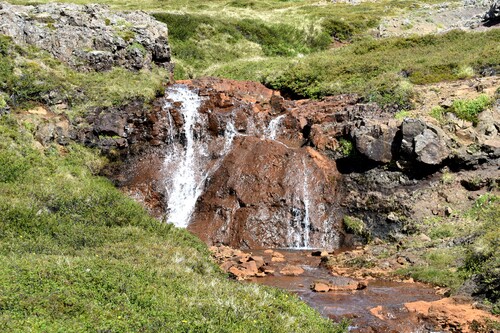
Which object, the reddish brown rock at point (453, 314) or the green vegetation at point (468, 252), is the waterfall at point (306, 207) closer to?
the green vegetation at point (468, 252)

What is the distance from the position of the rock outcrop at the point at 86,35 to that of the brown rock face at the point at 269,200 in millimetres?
13794

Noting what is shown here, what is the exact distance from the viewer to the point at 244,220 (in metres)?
23.4

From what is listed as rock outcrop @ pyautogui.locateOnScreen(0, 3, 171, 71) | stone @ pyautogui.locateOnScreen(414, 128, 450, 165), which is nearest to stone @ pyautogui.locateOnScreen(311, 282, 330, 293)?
stone @ pyautogui.locateOnScreen(414, 128, 450, 165)

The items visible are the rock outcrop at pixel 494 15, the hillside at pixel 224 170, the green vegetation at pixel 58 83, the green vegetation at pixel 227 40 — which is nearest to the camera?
the hillside at pixel 224 170

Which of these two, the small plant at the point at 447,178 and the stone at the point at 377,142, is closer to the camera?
the small plant at the point at 447,178

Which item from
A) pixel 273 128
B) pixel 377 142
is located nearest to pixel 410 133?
pixel 377 142

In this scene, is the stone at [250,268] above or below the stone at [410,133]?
below

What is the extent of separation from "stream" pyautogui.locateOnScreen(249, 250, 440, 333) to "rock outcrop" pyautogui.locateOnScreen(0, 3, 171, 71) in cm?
2212

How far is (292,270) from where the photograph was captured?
18469mm

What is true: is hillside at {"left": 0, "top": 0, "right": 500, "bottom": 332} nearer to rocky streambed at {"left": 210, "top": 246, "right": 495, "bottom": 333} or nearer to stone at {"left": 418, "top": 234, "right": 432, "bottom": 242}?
stone at {"left": 418, "top": 234, "right": 432, "bottom": 242}

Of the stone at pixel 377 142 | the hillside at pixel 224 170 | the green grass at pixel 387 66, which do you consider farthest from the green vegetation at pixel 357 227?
the green grass at pixel 387 66

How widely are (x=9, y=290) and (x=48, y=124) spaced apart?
62.4 feet

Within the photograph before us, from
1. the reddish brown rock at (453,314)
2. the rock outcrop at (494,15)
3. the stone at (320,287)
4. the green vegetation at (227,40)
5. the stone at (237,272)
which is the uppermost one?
the rock outcrop at (494,15)

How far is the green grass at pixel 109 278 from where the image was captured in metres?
9.34
